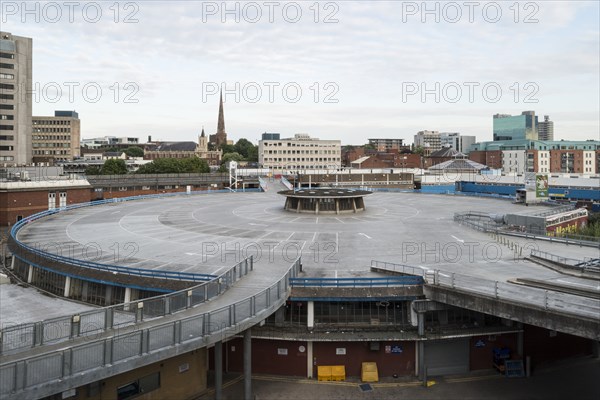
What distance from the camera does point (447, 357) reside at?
93.6ft

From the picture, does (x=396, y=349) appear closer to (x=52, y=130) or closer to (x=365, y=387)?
(x=365, y=387)

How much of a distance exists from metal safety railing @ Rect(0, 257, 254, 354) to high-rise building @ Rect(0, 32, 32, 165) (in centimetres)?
12105

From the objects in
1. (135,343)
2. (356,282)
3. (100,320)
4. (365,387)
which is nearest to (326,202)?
(356,282)

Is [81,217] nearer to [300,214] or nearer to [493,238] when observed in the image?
[300,214]

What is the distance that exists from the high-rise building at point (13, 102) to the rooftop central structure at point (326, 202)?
324ft

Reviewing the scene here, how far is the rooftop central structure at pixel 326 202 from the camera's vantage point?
5928 centimetres

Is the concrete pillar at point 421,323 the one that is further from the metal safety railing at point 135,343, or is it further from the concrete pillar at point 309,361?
the metal safety railing at point 135,343

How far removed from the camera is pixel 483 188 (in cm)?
10425

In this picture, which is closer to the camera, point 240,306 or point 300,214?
point 240,306

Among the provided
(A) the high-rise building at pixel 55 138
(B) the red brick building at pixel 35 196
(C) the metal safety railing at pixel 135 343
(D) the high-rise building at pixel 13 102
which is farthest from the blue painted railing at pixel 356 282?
(A) the high-rise building at pixel 55 138

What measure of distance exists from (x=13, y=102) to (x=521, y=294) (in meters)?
137

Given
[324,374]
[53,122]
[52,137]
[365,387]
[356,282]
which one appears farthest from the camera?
[52,137]

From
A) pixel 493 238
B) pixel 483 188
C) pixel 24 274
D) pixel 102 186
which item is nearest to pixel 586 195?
pixel 483 188

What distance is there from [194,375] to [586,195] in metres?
80.6
